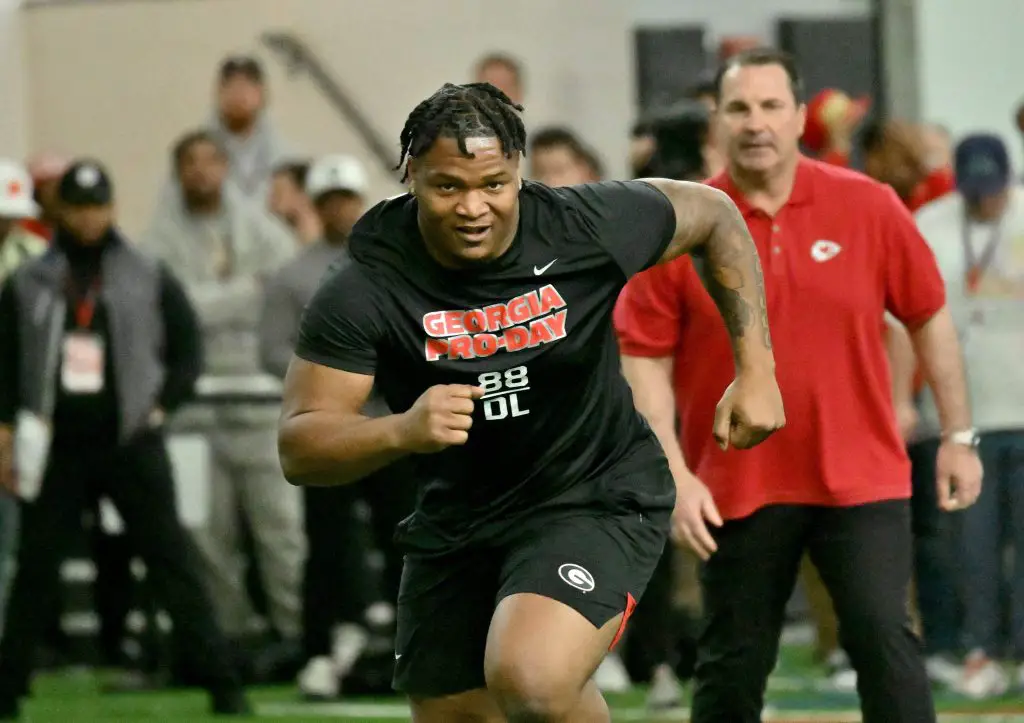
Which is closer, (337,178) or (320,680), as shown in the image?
(320,680)

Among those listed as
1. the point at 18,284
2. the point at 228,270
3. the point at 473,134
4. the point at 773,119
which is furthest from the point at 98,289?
the point at 473,134

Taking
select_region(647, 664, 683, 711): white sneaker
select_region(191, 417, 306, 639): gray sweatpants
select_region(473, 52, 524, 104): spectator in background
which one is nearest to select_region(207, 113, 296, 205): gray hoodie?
select_region(473, 52, 524, 104): spectator in background

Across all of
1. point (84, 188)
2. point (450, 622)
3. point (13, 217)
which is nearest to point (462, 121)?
point (450, 622)

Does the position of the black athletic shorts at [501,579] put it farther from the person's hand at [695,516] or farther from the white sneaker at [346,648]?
the white sneaker at [346,648]

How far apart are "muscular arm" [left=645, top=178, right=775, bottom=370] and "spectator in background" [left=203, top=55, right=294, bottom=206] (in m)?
6.92

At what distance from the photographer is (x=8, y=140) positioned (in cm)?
1440

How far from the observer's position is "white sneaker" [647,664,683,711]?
30.5 feet

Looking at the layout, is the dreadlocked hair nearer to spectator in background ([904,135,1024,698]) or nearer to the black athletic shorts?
the black athletic shorts

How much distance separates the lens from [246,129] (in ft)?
42.0

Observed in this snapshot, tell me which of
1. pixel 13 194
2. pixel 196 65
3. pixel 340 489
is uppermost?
pixel 196 65

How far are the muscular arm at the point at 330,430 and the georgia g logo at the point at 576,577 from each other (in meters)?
0.59

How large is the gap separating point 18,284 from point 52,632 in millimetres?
2644

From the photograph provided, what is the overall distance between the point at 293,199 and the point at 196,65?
2.23 m

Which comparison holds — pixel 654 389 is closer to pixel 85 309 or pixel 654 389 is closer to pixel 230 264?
pixel 85 309
